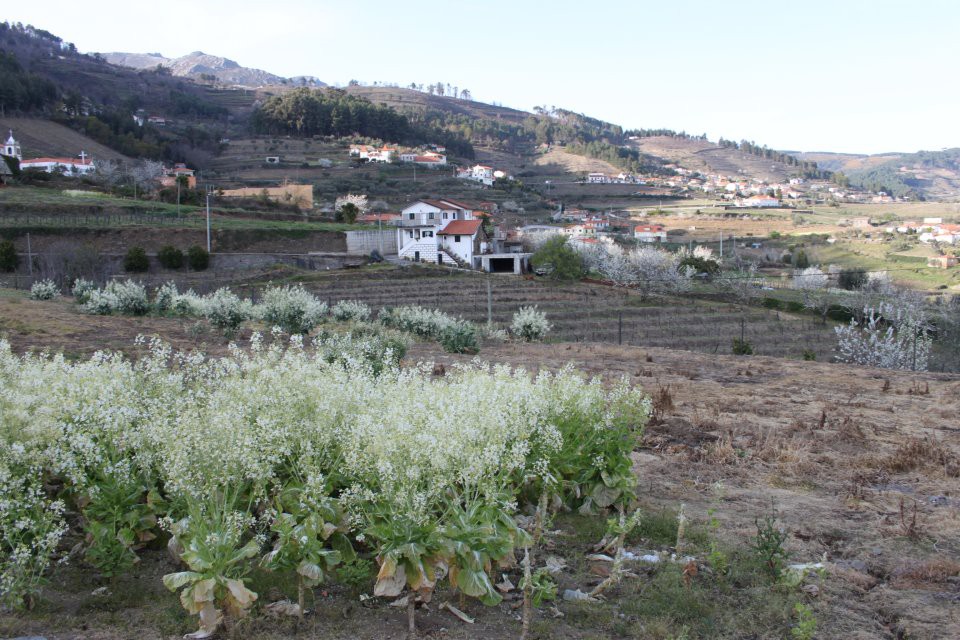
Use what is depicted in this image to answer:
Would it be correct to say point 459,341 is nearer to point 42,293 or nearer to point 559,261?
point 42,293

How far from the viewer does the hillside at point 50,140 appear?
88.4 m

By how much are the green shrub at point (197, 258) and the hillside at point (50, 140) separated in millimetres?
52193

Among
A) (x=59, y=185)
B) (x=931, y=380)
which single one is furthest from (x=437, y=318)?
(x=59, y=185)

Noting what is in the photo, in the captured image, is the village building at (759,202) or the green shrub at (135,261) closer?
the green shrub at (135,261)

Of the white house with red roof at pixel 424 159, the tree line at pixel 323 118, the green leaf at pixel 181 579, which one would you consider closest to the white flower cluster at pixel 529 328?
the green leaf at pixel 181 579

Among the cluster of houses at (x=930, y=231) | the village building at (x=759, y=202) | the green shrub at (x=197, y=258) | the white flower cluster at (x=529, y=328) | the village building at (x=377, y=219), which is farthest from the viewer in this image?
the village building at (x=759, y=202)

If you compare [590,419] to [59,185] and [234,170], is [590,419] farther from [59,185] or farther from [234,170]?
[234,170]

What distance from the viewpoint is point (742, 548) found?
19.9ft

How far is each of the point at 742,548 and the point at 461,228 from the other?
5595 centimetres

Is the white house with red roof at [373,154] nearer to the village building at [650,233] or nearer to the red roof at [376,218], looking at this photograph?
the red roof at [376,218]

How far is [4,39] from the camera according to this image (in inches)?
6836

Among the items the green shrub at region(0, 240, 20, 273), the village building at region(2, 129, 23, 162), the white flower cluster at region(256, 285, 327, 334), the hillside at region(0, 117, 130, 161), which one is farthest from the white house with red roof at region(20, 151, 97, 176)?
the white flower cluster at region(256, 285, 327, 334)

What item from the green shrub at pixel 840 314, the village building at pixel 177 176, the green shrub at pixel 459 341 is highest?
the village building at pixel 177 176

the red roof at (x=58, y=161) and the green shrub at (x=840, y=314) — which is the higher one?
the red roof at (x=58, y=161)
